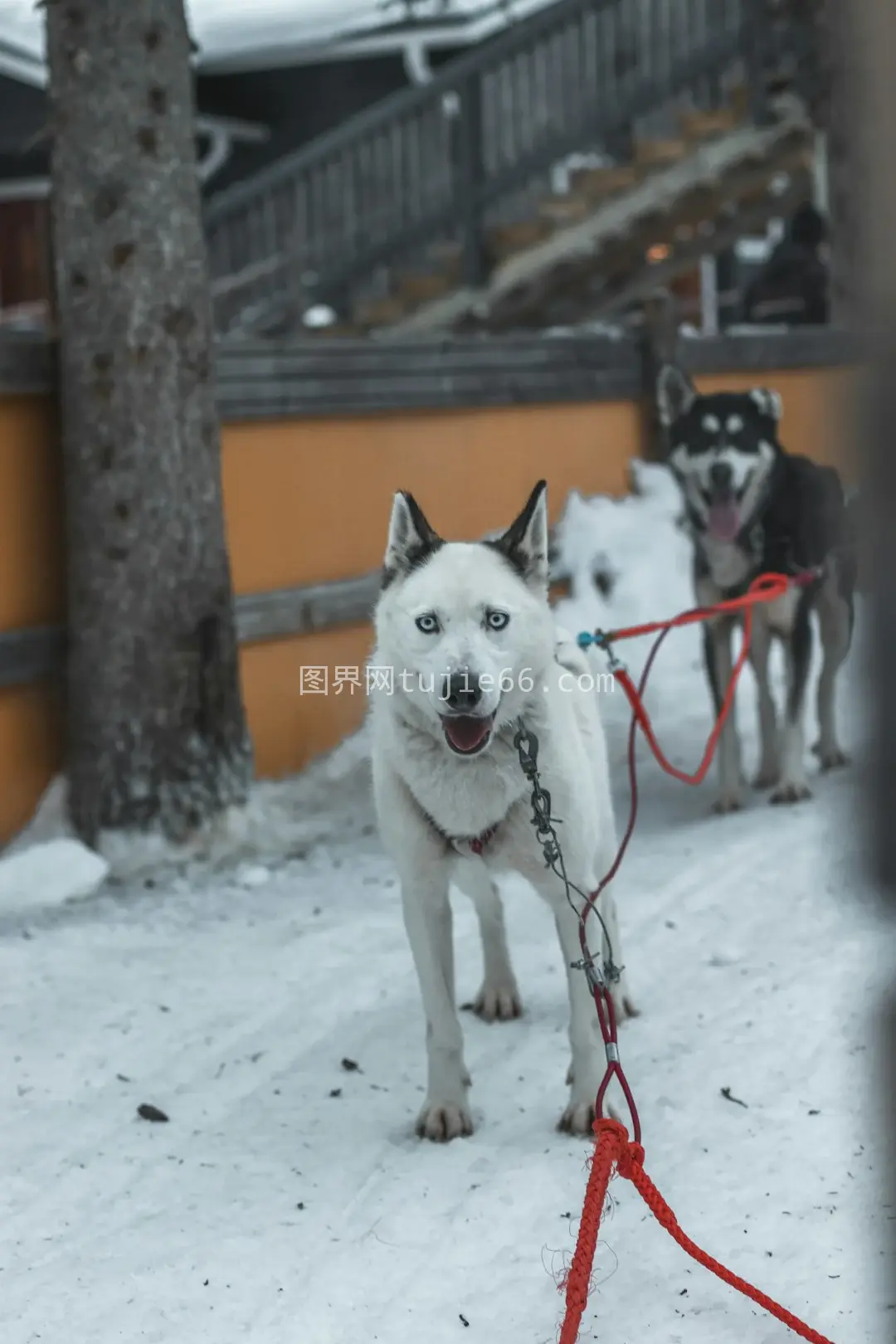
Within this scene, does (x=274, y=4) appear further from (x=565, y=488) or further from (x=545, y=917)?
(x=545, y=917)

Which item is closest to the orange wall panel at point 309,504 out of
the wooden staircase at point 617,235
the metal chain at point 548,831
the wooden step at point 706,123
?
the metal chain at point 548,831

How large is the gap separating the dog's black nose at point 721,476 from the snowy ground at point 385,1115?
1.37m

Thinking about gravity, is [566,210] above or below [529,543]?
above

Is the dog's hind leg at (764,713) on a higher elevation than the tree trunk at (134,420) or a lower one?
lower

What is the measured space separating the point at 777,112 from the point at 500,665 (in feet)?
36.0

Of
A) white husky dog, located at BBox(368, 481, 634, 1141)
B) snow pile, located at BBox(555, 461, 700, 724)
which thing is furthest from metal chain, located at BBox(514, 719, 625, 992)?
snow pile, located at BBox(555, 461, 700, 724)

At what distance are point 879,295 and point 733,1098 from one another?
3.03 meters

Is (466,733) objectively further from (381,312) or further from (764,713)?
(381,312)

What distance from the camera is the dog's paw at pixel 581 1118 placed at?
3.32 m

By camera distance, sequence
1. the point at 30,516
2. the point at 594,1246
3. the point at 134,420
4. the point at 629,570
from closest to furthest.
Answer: the point at 594,1246, the point at 134,420, the point at 30,516, the point at 629,570

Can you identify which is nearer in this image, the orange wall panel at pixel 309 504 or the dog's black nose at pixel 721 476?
the orange wall panel at pixel 309 504

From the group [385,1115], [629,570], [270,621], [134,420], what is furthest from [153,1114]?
[629,570]

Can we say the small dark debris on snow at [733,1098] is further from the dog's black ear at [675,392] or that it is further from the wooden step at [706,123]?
the wooden step at [706,123]

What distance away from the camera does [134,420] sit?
524 cm
